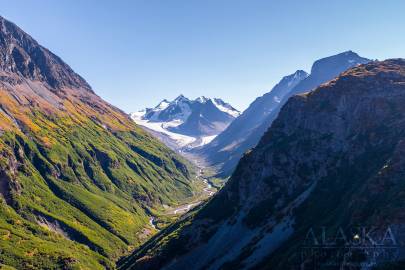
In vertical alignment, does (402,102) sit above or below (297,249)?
above

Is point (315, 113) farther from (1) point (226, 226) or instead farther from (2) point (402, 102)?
(1) point (226, 226)

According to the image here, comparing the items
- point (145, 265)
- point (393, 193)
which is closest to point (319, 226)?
point (393, 193)

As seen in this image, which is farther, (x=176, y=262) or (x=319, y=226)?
(x=176, y=262)

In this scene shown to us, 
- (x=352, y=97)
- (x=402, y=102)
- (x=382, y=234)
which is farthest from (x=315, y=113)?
(x=382, y=234)

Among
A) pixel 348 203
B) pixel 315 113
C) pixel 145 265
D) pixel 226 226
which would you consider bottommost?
pixel 145 265

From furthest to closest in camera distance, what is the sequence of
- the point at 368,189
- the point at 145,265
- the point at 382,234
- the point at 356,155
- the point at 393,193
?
the point at 145,265
the point at 356,155
the point at 368,189
the point at 393,193
the point at 382,234

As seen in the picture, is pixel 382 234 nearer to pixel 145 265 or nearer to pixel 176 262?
pixel 176 262

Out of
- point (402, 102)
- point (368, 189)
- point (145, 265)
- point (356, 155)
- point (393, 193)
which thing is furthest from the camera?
point (145, 265)
